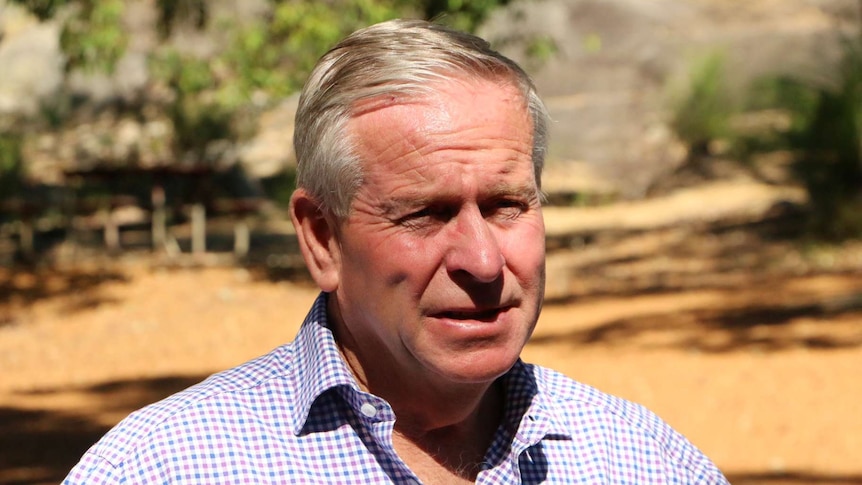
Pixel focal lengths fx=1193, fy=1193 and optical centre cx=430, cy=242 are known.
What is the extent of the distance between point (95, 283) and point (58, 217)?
3.08 metres

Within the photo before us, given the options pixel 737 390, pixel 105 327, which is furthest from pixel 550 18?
pixel 737 390

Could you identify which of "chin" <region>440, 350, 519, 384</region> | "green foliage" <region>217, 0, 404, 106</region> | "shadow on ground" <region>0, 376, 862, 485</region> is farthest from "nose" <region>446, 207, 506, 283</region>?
"green foliage" <region>217, 0, 404, 106</region>

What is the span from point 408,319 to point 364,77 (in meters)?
0.37

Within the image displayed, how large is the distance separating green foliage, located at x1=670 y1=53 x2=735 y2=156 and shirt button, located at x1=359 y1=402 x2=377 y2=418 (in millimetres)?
19025

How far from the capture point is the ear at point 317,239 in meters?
1.89

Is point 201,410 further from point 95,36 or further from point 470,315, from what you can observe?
point 95,36

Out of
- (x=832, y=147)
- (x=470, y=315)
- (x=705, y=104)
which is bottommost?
(x=705, y=104)

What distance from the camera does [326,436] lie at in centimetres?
173

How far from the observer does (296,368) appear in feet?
5.99

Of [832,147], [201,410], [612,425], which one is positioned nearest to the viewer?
[201,410]

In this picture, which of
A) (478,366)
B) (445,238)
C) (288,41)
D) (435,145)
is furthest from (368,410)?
(288,41)

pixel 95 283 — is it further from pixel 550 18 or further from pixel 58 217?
pixel 550 18

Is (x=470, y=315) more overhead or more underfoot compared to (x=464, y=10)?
more overhead

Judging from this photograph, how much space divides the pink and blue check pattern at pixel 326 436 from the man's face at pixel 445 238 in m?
0.11
